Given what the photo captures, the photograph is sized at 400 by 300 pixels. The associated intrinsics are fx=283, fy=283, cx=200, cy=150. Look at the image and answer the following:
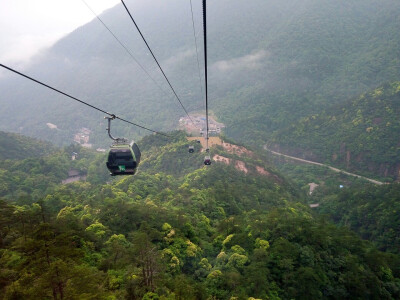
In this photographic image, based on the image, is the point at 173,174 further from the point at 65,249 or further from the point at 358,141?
the point at 358,141

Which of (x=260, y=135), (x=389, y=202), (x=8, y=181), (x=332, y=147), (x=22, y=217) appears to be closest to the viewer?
(x=22, y=217)

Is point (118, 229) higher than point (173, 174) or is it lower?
lower

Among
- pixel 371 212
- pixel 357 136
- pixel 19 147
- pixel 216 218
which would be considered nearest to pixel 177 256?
pixel 216 218

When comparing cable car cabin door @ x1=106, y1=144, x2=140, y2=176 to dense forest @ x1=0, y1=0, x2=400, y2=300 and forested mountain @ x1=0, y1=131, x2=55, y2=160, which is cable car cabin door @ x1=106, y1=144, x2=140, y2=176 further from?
forested mountain @ x1=0, y1=131, x2=55, y2=160

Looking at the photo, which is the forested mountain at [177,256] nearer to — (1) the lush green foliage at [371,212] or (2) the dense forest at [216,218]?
(2) the dense forest at [216,218]

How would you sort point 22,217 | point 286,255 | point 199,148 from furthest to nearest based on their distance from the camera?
point 199,148
point 286,255
point 22,217

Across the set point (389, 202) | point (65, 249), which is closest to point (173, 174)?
point (389, 202)

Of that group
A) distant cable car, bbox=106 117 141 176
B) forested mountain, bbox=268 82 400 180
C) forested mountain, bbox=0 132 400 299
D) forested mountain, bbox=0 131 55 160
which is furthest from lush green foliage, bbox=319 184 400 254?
forested mountain, bbox=0 131 55 160

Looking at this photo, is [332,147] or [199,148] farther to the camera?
[332,147]
